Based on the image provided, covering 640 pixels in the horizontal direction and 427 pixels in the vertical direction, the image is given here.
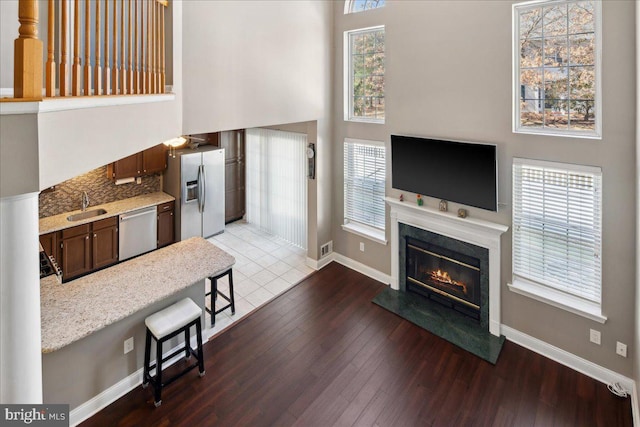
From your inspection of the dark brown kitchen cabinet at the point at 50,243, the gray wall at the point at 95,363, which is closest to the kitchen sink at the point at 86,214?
the dark brown kitchen cabinet at the point at 50,243

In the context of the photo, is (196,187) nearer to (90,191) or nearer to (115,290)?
(90,191)

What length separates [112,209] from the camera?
6.05m

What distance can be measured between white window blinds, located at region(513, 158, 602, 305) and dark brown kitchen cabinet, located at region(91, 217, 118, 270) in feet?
19.8

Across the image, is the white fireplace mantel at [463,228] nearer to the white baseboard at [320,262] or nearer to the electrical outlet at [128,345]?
the white baseboard at [320,262]

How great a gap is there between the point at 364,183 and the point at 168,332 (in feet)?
11.9

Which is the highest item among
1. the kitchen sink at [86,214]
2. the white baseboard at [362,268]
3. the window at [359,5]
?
the window at [359,5]

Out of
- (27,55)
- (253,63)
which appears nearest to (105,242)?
(253,63)

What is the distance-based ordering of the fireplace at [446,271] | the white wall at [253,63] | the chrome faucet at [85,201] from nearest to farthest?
the white wall at [253,63] → the fireplace at [446,271] → the chrome faucet at [85,201]

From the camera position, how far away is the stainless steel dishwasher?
6.04 m

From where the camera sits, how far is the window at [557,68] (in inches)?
138

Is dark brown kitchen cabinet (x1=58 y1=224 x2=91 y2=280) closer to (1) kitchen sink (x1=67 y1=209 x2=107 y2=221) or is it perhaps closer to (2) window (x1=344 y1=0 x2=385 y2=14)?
(1) kitchen sink (x1=67 y1=209 x2=107 y2=221)

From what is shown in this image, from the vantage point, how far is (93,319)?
3098 millimetres

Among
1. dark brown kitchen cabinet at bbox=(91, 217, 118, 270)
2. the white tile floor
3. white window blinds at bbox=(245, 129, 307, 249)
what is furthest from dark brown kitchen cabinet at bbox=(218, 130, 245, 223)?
dark brown kitchen cabinet at bbox=(91, 217, 118, 270)

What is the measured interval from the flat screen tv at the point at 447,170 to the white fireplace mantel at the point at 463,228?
0.73 ft
